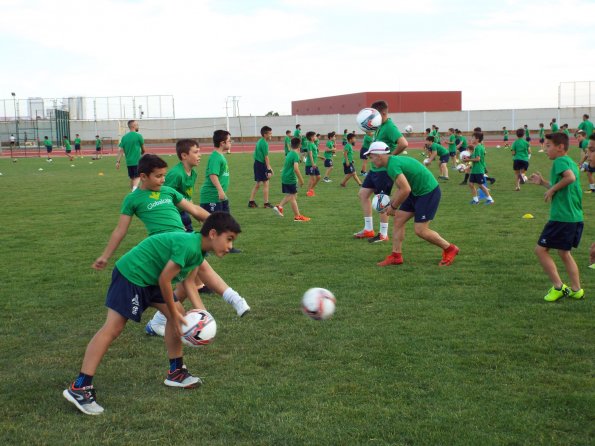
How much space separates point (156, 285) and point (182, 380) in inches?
31.2

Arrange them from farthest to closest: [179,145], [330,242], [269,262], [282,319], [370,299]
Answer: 1. [330,242]
2. [269,262]
3. [179,145]
4. [370,299]
5. [282,319]

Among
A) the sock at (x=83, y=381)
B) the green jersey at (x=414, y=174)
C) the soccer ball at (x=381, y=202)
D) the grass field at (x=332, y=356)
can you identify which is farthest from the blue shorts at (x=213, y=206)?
the sock at (x=83, y=381)

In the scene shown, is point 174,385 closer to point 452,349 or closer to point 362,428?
point 362,428

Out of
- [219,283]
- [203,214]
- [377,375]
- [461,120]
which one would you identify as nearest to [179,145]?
[203,214]

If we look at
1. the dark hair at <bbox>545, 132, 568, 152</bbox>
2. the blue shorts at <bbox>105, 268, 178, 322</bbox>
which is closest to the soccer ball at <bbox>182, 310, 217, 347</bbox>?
the blue shorts at <bbox>105, 268, 178, 322</bbox>

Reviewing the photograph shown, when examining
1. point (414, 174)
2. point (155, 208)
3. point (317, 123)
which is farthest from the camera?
point (317, 123)

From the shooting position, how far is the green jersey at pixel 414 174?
916cm

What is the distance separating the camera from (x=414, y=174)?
9234 mm

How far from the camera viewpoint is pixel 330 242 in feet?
38.1

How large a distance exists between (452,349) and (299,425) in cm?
204

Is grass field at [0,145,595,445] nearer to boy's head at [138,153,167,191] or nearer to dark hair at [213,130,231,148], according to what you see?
boy's head at [138,153,167,191]

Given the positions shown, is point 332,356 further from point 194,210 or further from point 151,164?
point 151,164

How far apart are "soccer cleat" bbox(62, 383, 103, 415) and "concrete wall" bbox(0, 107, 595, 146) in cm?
6067

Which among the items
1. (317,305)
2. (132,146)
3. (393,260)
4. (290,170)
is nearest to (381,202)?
(393,260)
